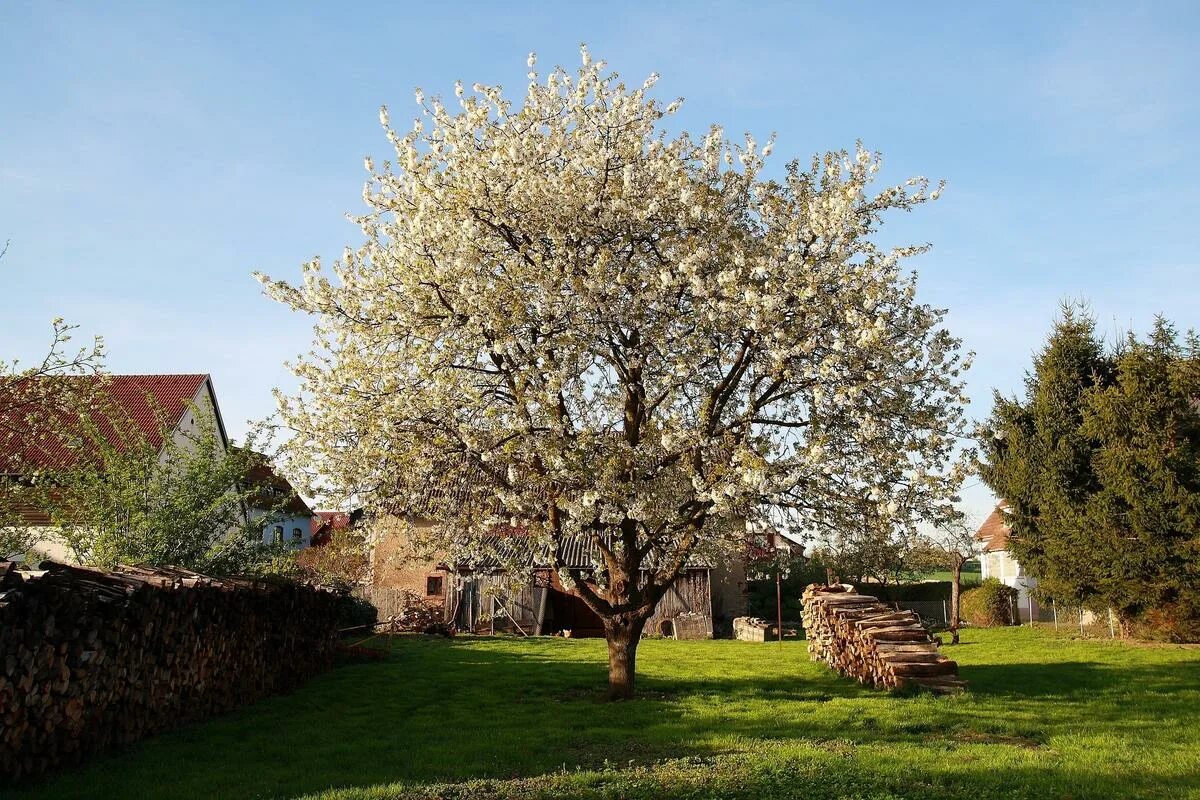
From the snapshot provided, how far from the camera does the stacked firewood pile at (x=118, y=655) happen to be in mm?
9461

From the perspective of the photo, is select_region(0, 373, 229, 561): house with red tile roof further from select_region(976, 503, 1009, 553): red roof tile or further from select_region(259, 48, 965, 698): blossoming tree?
select_region(976, 503, 1009, 553): red roof tile

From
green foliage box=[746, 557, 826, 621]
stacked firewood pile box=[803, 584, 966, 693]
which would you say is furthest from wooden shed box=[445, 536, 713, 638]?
stacked firewood pile box=[803, 584, 966, 693]

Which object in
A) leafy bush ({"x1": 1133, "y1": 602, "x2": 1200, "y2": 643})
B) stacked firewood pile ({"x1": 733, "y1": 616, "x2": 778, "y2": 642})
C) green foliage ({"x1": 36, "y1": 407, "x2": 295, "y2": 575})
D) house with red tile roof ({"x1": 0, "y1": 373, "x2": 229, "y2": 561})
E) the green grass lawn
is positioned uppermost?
house with red tile roof ({"x1": 0, "y1": 373, "x2": 229, "y2": 561})

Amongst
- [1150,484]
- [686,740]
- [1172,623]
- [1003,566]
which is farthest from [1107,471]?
[1003,566]

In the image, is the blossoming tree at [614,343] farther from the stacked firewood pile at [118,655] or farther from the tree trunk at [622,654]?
the stacked firewood pile at [118,655]

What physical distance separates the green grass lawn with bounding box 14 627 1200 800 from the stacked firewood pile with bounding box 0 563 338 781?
0.45 meters

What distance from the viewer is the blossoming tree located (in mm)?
13602

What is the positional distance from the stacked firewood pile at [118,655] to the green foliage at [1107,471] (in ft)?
63.2

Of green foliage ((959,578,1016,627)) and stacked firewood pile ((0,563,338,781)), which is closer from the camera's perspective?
stacked firewood pile ((0,563,338,781))

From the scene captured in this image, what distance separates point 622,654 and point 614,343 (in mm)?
5669

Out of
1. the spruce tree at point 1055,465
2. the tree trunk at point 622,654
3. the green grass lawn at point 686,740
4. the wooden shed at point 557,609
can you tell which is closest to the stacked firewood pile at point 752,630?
the wooden shed at point 557,609

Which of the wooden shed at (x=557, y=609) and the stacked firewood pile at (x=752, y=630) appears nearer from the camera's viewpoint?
the stacked firewood pile at (x=752, y=630)

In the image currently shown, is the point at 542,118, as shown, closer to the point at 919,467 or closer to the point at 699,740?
the point at 919,467

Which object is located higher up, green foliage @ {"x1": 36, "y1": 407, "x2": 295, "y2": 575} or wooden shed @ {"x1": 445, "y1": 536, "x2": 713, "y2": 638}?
green foliage @ {"x1": 36, "y1": 407, "x2": 295, "y2": 575}
